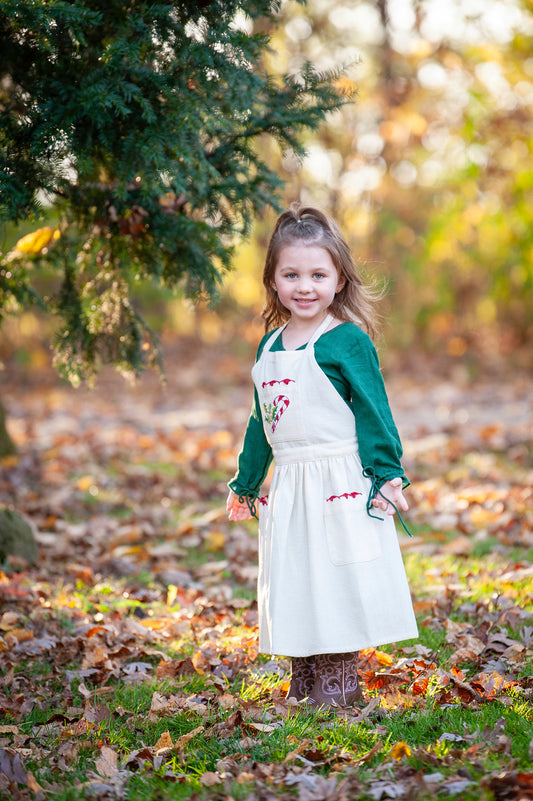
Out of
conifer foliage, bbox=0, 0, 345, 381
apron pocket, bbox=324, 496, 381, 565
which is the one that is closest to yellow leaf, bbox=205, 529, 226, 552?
Answer: conifer foliage, bbox=0, 0, 345, 381

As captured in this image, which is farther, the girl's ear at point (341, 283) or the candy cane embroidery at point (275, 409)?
the girl's ear at point (341, 283)

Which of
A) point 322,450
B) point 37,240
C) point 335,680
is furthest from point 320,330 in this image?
point 37,240

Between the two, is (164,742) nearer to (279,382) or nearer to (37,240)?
(279,382)

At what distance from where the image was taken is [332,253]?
3.23m

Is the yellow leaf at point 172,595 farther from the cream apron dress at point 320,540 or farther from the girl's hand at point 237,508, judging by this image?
the cream apron dress at point 320,540

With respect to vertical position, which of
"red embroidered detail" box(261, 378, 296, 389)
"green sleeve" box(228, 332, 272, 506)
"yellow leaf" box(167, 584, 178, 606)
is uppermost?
"red embroidered detail" box(261, 378, 296, 389)

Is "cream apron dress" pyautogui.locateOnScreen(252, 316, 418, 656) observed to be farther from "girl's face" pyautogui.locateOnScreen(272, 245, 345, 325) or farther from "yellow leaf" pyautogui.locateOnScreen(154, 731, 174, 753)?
"yellow leaf" pyautogui.locateOnScreen(154, 731, 174, 753)

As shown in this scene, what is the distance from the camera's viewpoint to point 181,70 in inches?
133

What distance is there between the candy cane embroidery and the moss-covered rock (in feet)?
8.68

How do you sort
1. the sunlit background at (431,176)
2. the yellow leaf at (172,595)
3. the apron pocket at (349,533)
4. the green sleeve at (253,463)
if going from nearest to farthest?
the apron pocket at (349,533) < the green sleeve at (253,463) < the yellow leaf at (172,595) < the sunlit background at (431,176)

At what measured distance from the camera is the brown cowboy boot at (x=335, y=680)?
3.14m

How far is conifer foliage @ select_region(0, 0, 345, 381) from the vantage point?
3.28 m

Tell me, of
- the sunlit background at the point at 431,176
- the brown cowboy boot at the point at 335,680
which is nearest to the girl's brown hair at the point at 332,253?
the brown cowboy boot at the point at 335,680

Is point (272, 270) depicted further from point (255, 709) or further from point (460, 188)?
point (460, 188)
